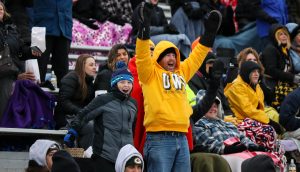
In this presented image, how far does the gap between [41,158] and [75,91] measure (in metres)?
2.79

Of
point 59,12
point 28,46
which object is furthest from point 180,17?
point 28,46

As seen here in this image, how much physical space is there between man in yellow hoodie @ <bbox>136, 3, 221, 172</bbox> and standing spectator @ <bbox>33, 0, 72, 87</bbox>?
3200mm

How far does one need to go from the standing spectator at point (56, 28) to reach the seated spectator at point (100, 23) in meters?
1.67

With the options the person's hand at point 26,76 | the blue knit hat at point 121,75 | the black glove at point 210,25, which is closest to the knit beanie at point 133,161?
the blue knit hat at point 121,75

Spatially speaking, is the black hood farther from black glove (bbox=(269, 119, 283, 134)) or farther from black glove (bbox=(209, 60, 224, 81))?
black glove (bbox=(209, 60, 224, 81))

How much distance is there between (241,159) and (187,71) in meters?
1.44

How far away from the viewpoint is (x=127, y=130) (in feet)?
36.8

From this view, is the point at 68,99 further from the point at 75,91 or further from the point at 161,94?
the point at 161,94

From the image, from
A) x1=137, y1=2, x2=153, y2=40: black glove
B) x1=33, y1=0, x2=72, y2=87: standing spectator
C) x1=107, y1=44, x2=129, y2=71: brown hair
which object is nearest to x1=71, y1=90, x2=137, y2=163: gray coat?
x1=137, y1=2, x2=153, y2=40: black glove

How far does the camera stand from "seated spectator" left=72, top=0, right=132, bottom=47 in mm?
16359

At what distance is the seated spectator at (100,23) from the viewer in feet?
53.7

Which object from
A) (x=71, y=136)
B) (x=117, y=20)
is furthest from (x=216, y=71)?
(x=117, y=20)

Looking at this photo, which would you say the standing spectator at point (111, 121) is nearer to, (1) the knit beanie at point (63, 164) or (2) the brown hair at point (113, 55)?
(1) the knit beanie at point (63, 164)

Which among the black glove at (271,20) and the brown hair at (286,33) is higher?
the black glove at (271,20)
